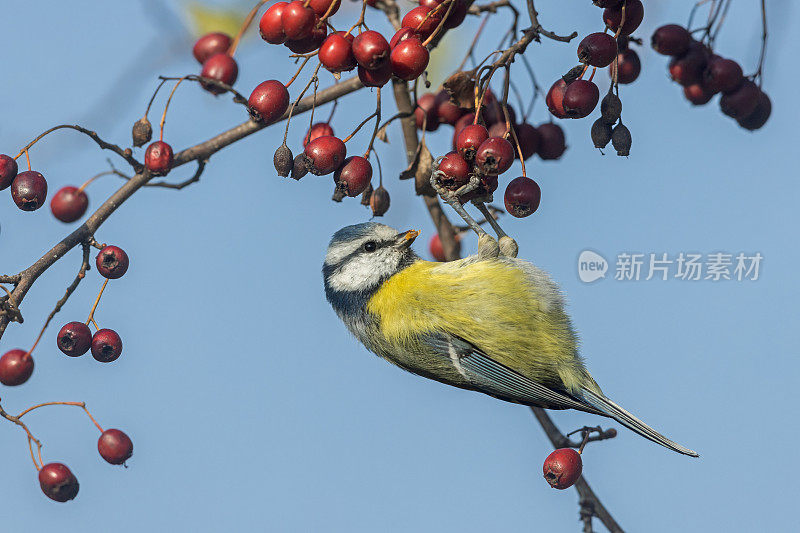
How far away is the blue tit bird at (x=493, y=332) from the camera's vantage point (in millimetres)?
4180

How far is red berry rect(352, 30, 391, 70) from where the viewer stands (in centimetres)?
290

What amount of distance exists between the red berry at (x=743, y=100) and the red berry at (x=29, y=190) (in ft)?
9.81

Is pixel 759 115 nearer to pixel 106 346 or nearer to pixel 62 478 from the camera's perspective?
pixel 106 346

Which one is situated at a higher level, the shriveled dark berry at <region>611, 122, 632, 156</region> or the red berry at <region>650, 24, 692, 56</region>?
the red berry at <region>650, 24, 692, 56</region>

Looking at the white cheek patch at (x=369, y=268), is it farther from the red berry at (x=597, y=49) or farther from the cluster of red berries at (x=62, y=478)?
the red berry at (x=597, y=49)

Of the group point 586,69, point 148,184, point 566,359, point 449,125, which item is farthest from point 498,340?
point 148,184

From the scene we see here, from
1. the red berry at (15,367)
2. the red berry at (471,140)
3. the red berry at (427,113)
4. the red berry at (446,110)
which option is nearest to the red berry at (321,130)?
the red berry at (427,113)

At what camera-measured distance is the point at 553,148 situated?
3.71 metres

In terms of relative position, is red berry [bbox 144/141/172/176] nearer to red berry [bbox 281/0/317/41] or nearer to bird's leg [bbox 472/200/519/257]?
red berry [bbox 281/0/317/41]

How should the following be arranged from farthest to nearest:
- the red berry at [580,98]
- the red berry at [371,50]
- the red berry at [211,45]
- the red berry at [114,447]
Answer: the red berry at [211,45] < the red berry at [114,447] < the red berry at [580,98] < the red berry at [371,50]

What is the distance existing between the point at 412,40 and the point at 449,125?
0.96 meters

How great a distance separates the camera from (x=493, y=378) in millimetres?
4180

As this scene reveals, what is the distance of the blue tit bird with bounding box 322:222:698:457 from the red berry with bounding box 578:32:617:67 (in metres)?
1.42

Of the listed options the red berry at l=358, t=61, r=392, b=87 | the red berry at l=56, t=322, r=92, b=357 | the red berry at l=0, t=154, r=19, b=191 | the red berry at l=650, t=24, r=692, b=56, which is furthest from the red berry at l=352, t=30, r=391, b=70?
the red berry at l=650, t=24, r=692, b=56
